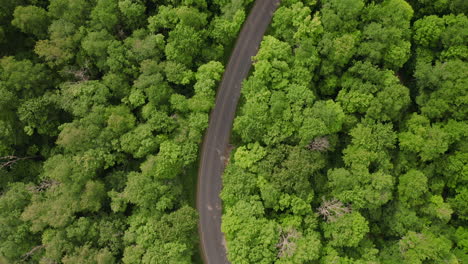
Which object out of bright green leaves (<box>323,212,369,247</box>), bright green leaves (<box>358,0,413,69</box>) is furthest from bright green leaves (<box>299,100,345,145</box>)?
bright green leaves (<box>323,212,369,247</box>)

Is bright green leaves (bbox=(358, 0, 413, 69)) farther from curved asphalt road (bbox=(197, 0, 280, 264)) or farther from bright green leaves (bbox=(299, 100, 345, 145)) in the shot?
curved asphalt road (bbox=(197, 0, 280, 264))

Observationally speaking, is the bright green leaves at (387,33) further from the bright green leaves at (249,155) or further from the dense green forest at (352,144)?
the bright green leaves at (249,155)

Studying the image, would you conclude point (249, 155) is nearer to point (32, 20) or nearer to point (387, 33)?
point (387, 33)

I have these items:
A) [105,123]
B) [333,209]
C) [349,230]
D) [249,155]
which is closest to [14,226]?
[105,123]

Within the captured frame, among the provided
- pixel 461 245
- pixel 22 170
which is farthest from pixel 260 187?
pixel 22 170

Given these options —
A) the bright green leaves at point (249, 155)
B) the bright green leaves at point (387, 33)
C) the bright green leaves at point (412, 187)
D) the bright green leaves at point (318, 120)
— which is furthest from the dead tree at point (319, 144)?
the bright green leaves at point (387, 33)

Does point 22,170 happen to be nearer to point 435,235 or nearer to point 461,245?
point 435,235
